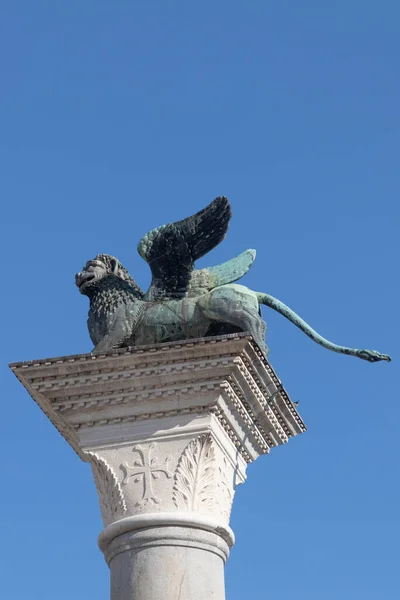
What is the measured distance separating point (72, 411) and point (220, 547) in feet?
6.19

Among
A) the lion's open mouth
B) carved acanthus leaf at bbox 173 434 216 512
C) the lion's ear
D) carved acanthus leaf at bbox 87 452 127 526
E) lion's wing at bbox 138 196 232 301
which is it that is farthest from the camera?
the lion's ear

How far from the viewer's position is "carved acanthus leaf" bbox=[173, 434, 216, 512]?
11.4m

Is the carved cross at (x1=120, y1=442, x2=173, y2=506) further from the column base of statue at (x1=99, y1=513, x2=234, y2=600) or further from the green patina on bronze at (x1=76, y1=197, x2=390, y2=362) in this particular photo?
the green patina on bronze at (x1=76, y1=197, x2=390, y2=362)

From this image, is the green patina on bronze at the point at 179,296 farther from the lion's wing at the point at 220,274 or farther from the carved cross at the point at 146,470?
the carved cross at the point at 146,470

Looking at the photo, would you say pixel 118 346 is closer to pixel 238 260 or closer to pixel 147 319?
pixel 147 319

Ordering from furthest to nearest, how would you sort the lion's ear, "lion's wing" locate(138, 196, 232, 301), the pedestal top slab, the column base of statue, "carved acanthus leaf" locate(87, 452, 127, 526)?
the lion's ear, "lion's wing" locate(138, 196, 232, 301), the pedestal top slab, "carved acanthus leaf" locate(87, 452, 127, 526), the column base of statue

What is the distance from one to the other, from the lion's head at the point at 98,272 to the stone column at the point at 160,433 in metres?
1.45

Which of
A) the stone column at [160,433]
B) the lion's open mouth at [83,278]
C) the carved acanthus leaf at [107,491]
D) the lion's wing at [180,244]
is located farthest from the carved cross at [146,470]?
the lion's open mouth at [83,278]

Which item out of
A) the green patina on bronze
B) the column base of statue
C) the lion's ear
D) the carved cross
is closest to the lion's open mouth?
the green patina on bronze

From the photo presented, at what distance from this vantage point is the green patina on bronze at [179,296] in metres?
12.3

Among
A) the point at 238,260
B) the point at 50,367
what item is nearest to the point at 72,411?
the point at 50,367

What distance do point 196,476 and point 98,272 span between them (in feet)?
8.63

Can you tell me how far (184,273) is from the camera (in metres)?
12.8

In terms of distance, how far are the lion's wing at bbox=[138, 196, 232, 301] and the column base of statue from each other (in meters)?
2.51
